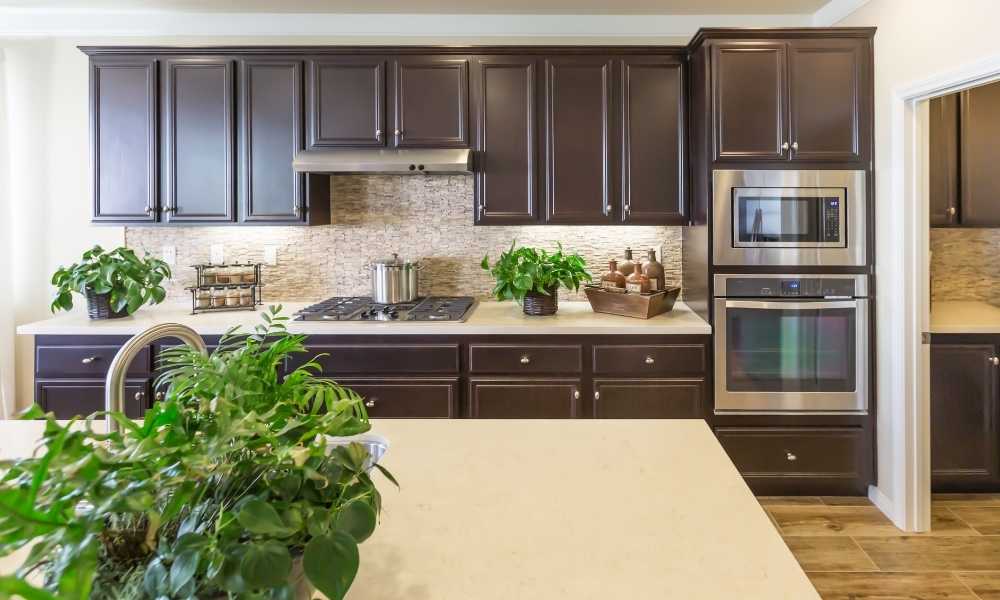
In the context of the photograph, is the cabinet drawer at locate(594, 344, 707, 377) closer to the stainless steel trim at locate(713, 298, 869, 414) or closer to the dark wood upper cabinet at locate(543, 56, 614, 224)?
the stainless steel trim at locate(713, 298, 869, 414)

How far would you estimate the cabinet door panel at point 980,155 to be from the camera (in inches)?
125

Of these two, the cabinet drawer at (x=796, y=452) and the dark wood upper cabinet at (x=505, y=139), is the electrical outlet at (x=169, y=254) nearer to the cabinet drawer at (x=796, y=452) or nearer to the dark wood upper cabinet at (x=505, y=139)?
the dark wood upper cabinet at (x=505, y=139)

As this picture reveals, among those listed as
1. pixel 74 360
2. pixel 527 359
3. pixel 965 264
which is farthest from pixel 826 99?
pixel 74 360

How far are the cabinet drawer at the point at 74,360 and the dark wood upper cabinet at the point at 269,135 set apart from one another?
0.97 m

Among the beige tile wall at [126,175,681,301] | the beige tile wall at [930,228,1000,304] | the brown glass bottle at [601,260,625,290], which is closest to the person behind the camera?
the brown glass bottle at [601,260,625,290]

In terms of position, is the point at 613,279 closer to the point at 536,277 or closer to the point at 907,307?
the point at 536,277

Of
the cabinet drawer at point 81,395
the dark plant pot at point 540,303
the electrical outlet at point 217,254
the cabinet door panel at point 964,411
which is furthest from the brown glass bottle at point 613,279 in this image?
the cabinet drawer at point 81,395

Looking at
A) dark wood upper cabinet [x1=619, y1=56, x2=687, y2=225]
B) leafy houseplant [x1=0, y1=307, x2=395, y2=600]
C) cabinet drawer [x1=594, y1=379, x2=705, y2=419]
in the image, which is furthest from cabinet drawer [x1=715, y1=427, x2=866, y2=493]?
leafy houseplant [x1=0, y1=307, x2=395, y2=600]

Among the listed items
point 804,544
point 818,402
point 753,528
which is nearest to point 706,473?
point 753,528

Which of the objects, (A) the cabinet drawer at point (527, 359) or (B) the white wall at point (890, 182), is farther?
(A) the cabinet drawer at point (527, 359)

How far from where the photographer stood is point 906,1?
2.79 m

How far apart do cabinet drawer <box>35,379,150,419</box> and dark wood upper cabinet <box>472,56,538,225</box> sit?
1921 mm

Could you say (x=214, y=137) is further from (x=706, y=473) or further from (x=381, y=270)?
(x=706, y=473)

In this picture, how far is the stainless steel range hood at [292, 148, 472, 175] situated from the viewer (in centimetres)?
317
